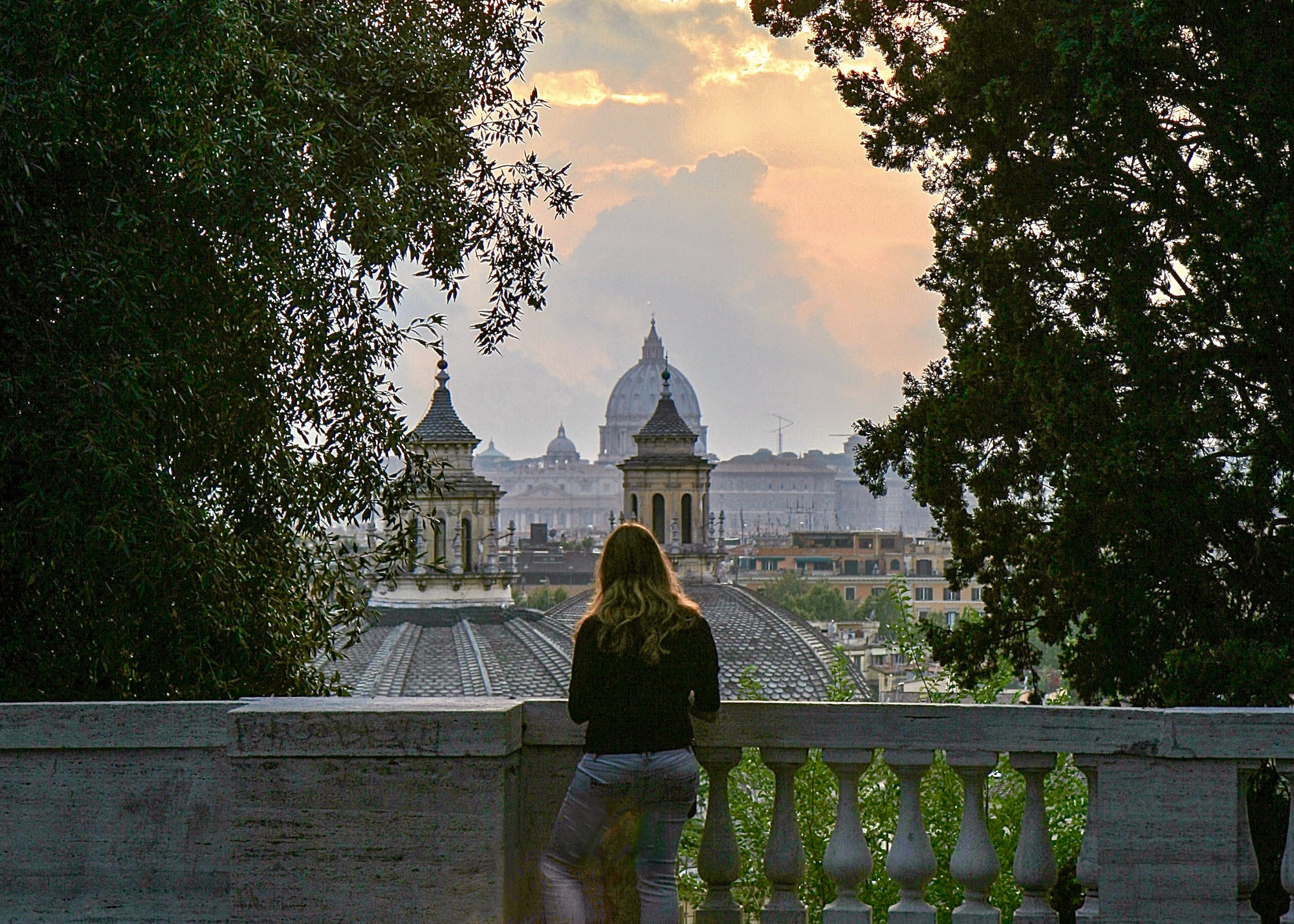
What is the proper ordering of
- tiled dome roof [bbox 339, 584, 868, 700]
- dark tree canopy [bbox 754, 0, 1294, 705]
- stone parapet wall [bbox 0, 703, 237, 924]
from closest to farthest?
stone parapet wall [bbox 0, 703, 237, 924] < dark tree canopy [bbox 754, 0, 1294, 705] < tiled dome roof [bbox 339, 584, 868, 700]

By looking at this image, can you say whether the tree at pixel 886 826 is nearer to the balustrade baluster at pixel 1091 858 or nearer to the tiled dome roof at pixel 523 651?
the balustrade baluster at pixel 1091 858

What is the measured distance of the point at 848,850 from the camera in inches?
173

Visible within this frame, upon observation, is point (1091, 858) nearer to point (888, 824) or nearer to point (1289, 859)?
point (1289, 859)

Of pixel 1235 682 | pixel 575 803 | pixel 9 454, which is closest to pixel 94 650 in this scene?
pixel 9 454

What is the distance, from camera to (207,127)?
18.4ft

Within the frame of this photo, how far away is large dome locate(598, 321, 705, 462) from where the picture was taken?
534 ft

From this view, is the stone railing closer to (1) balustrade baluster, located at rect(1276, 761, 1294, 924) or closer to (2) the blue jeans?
(1) balustrade baluster, located at rect(1276, 761, 1294, 924)

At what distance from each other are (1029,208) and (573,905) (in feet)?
20.5

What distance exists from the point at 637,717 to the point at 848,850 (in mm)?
731

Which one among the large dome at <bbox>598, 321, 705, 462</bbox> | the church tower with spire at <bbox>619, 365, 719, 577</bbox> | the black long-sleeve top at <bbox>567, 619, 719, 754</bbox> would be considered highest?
the large dome at <bbox>598, 321, 705, 462</bbox>

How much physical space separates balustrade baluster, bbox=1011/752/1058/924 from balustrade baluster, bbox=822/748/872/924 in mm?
410

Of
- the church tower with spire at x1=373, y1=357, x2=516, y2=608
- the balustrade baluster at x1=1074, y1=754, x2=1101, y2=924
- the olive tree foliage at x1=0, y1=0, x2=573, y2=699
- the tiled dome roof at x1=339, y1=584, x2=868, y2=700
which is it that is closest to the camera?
the balustrade baluster at x1=1074, y1=754, x2=1101, y2=924

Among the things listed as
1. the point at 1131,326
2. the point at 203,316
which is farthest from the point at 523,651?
the point at 203,316

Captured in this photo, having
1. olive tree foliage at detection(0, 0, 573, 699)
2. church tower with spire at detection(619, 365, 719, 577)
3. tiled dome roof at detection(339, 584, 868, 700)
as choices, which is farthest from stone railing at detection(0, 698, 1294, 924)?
church tower with spire at detection(619, 365, 719, 577)
